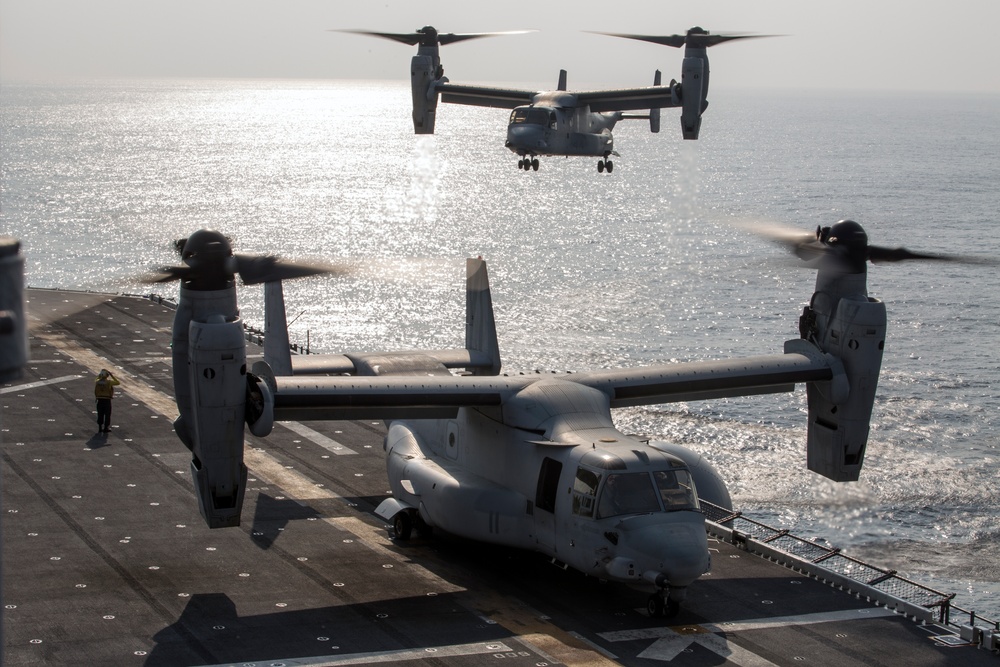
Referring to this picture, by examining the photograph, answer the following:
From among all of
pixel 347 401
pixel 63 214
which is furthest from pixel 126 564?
pixel 63 214

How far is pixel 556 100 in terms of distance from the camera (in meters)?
54.3

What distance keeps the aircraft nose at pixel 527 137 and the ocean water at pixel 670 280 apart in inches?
280

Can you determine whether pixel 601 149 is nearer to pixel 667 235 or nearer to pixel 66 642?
pixel 66 642

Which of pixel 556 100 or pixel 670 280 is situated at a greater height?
pixel 556 100

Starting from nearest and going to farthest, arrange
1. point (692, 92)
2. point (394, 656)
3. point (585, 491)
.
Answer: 1. point (394, 656)
2. point (585, 491)
3. point (692, 92)

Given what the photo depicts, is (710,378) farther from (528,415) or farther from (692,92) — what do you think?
(692,92)

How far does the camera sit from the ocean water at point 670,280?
52438 millimetres

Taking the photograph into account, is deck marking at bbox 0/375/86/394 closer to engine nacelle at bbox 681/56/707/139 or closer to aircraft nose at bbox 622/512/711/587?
engine nacelle at bbox 681/56/707/139

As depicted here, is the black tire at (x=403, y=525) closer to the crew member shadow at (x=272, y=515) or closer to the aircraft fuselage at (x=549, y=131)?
the crew member shadow at (x=272, y=515)

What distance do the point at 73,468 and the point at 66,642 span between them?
13091mm

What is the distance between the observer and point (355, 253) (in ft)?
379

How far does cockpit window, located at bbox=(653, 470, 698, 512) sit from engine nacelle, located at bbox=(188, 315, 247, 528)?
9.03 m

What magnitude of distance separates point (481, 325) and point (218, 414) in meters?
11.9

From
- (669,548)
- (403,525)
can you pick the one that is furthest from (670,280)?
(669,548)
